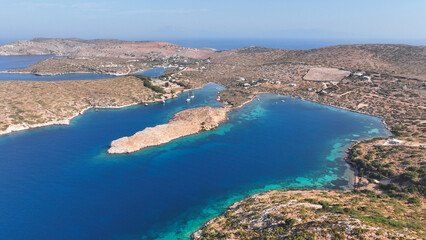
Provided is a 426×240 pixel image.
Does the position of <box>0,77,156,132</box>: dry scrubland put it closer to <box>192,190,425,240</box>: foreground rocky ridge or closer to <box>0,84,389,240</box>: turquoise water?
<box>0,84,389,240</box>: turquoise water

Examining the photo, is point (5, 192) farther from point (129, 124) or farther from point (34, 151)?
point (129, 124)

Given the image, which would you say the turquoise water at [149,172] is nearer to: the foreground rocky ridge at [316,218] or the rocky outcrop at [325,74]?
the foreground rocky ridge at [316,218]

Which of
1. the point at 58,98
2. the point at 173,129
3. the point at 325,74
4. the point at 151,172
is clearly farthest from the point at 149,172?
the point at 325,74

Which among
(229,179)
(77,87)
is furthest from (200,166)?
(77,87)

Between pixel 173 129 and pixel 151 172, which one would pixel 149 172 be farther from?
pixel 173 129

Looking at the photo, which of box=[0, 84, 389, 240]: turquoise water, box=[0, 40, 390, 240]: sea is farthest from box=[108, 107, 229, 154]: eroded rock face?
box=[0, 40, 390, 240]: sea

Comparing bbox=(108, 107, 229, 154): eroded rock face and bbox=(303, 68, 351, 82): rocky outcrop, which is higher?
bbox=(303, 68, 351, 82): rocky outcrop
